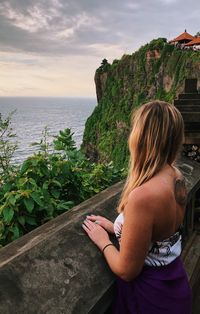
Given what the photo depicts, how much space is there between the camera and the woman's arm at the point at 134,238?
1.67 meters

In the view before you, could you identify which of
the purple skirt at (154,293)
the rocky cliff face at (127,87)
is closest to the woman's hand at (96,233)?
the purple skirt at (154,293)

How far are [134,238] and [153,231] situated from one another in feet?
0.39

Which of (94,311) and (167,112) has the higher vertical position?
(167,112)

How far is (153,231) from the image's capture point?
177 cm

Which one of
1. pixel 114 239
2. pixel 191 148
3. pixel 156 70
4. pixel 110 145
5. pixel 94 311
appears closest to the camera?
pixel 94 311

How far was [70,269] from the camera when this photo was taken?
1.69 meters

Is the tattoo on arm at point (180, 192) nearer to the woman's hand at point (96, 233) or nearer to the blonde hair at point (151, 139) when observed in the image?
the blonde hair at point (151, 139)

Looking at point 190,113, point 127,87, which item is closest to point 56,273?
point 190,113

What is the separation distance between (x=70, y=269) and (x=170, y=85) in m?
44.3

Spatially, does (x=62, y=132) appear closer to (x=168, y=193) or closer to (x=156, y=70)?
(x=168, y=193)

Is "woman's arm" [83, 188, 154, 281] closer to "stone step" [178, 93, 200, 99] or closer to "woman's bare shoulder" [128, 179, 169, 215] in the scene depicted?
"woman's bare shoulder" [128, 179, 169, 215]

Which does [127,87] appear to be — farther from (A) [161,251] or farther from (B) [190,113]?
(A) [161,251]

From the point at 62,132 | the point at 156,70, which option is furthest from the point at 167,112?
the point at 156,70

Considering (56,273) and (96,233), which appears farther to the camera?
(96,233)
